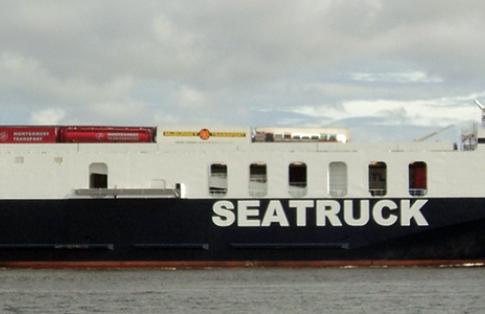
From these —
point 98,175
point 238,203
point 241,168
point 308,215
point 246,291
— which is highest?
point 241,168

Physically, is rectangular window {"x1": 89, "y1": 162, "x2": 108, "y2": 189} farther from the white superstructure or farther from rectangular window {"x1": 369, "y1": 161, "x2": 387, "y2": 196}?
rectangular window {"x1": 369, "y1": 161, "x2": 387, "y2": 196}

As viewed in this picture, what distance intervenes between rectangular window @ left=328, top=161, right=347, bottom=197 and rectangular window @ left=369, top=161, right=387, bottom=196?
81cm

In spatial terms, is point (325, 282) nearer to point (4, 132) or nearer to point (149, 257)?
point (149, 257)

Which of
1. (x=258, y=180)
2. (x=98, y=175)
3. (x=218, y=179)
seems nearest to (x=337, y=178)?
(x=258, y=180)

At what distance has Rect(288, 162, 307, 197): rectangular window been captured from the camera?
50.5 meters

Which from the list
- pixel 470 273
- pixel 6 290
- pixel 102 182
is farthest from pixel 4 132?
pixel 470 273

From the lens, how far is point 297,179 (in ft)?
167

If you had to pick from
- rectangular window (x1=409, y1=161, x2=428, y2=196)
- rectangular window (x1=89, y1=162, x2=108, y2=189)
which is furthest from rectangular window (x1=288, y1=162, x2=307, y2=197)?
rectangular window (x1=89, y1=162, x2=108, y2=189)

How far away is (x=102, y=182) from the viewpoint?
167 feet

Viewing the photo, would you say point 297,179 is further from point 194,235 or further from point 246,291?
point 246,291

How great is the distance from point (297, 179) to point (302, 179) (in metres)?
0.16

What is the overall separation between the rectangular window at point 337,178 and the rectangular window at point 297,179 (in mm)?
766

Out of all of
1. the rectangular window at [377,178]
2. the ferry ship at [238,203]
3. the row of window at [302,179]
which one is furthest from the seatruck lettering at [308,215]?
the rectangular window at [377,178]

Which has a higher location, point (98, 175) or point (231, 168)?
point (231, 168)
